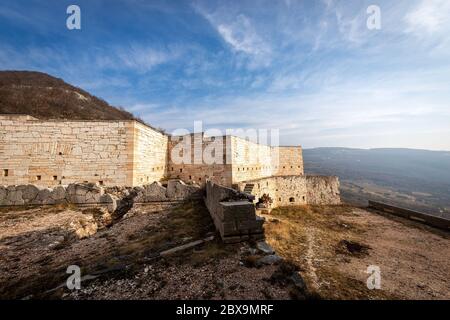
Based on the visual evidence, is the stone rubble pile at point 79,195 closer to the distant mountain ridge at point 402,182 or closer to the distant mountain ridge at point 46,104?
the distant mountain ridge at point 46,104

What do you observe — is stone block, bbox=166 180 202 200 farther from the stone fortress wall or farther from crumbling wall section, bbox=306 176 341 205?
crumbling wall section, bbox=306 176 341 205

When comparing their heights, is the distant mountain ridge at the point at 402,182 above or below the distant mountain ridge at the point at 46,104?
below

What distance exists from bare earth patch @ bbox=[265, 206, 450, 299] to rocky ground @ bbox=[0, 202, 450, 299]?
0.13 ft

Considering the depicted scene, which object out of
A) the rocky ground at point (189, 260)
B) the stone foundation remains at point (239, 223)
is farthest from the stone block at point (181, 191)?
the stone foundation remains at point (239, 223)

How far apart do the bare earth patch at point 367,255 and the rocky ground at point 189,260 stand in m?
0.04

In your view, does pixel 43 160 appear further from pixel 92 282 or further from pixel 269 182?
pixel 269 182

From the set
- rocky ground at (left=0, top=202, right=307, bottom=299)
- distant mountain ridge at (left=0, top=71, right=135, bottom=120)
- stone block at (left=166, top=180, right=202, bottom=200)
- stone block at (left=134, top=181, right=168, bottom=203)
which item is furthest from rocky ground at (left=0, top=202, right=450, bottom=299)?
distant mountain ridge at (left=0, top=71, right=135, bottom=120)

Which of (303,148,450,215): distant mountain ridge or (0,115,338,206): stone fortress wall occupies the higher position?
(0,115,338,206): stone fortress wall

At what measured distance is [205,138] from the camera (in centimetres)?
1781

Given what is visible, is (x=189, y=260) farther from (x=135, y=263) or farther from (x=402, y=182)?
(x=402, y=182)

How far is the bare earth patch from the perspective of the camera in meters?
4.69

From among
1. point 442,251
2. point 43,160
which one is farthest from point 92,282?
point 442,251

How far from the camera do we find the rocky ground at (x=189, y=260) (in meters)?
3.17
